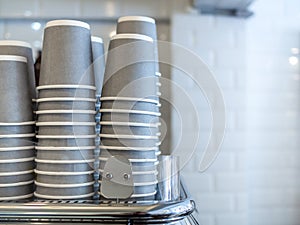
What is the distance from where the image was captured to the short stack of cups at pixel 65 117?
53 cm

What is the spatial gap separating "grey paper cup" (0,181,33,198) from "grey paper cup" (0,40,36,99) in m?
0.15

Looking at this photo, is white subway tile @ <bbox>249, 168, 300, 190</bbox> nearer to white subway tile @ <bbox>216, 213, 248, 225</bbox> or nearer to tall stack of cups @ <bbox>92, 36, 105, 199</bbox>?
white subway tile @ <bbox>216, 213, 248, 225</bbox>

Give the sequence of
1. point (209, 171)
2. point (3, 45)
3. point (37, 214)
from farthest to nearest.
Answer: point (209, 171), point (3, 45), point (37, 214)

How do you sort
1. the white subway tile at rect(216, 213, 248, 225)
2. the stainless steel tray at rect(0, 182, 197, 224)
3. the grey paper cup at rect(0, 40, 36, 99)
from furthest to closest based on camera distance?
the white subway tile at rect(216, 213, 248, 225) < the grey paper cup at rect(0, 40, 36, 99) < the stainless steel tray at rect(0, 182, 197, 224)

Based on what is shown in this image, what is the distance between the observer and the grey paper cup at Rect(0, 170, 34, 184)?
1.78ft

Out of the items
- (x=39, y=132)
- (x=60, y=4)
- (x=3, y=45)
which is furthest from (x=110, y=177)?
(x=60, y=4)

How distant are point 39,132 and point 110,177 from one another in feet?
0.45

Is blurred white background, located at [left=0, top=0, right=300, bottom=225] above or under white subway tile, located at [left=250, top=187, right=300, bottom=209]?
above

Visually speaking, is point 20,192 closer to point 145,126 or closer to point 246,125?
point 145,126

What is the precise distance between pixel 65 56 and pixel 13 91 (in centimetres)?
10

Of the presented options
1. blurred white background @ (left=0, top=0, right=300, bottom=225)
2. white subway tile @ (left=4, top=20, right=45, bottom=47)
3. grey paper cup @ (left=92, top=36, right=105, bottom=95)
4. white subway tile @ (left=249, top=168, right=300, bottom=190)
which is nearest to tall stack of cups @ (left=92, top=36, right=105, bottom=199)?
grey paper cup @ (left=92, top=36, right=105, bottom=95)

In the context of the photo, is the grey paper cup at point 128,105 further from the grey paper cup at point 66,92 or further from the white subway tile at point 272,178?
the white subway tile at point 272,178

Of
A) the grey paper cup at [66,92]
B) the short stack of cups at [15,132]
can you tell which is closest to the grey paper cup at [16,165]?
the short stack of cups at [15,132]

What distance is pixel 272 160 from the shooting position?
1175 millimetres
